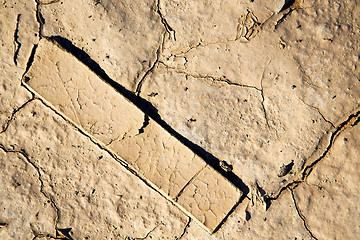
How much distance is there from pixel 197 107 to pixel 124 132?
78cm

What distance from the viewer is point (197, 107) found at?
99.8 inches

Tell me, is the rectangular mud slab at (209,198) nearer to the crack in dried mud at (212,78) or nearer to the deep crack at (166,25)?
the crack in dried mud at (212,78)

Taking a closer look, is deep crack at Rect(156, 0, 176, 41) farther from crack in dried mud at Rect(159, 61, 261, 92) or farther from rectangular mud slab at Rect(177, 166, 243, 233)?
rectangular mud slab at Rect(177, 166, 243, 233)

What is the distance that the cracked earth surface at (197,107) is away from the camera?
2469 millimetres

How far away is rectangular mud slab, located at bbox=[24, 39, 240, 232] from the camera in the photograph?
2.46 meters

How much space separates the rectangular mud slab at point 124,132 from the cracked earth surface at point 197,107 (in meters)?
0.01

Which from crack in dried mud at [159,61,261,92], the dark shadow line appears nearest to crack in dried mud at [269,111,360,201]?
the dark shadow line

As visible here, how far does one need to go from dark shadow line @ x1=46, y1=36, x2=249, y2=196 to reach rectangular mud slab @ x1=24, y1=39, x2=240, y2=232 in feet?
0.26

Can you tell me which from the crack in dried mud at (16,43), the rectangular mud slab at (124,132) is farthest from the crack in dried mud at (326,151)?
the crack in dried mud at (16,43)

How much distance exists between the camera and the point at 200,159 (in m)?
2.45

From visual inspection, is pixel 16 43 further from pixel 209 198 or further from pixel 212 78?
pixel 209 198

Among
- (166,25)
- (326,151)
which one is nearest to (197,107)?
(166,25)

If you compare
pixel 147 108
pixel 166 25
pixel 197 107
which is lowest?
pixel 147 108

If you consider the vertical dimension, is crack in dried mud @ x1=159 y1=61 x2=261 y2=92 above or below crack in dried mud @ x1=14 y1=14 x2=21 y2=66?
above
